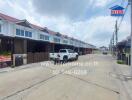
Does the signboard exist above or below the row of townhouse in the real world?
above

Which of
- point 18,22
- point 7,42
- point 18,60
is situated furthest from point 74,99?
point 7,42

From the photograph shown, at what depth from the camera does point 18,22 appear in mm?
23391

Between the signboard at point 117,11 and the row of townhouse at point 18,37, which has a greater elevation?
the signboard at point 117,11

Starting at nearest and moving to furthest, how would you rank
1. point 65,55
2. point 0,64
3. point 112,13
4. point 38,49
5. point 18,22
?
1. point 112,13
2. point 0,64
3. point 18,22
4. point 65,55
5. point 38,49

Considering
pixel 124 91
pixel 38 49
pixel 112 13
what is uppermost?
pixel 112 13

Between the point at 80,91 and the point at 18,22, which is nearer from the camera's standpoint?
the point at 80,91

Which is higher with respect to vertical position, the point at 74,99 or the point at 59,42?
the point at 59,42

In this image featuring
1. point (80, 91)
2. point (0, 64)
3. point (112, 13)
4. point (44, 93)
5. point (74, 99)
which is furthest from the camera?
point (0, 64)

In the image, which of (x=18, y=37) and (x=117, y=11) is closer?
(x=117, y=11)

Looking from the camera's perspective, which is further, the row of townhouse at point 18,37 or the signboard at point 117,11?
the row of townhouse at point 18,37

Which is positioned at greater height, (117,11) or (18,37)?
(117,11)

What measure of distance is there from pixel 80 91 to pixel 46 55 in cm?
2140

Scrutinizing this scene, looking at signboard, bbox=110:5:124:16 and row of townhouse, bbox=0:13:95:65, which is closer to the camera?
signboard, bbox=110:5:124:16

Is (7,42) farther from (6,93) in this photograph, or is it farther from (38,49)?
(6,93)
